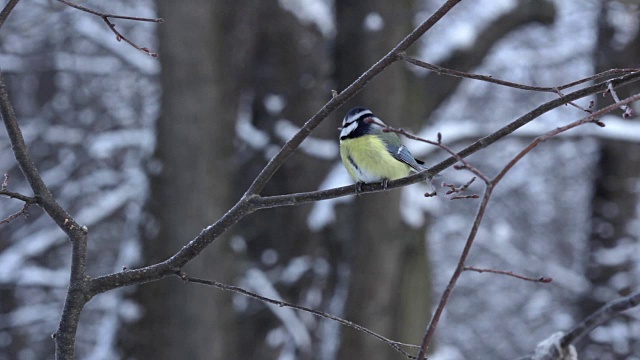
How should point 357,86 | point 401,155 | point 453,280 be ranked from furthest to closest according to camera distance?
point 401,155, point 357,86, point 453,280

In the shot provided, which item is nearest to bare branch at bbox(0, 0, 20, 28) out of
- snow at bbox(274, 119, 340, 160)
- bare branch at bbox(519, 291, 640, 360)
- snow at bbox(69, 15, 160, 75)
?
bare branch at bbox(519, 291, 640, 360)

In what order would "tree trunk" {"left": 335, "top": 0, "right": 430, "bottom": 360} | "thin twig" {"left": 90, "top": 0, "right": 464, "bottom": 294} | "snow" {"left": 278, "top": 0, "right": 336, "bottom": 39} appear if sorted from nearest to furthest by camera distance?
Result: "thin twig" {"left": 90, "top": 0, "right": 464, "bottom": 294}
"tree trunk" {"left": 335, "top": 0, "right": 430, "bottom": 360}
"snow" {"left": 278, "top": 0, "right": 336, "bottom": 39}

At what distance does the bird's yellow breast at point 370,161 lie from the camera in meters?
2.85

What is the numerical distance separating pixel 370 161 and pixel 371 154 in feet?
0.13

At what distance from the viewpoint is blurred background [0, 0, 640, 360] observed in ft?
17.6

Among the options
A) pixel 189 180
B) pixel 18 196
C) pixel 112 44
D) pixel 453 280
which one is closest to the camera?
pixel 453 280

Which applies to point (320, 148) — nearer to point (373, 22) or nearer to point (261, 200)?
point (373, 22)

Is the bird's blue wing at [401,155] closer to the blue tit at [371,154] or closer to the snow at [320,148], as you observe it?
the blue tit at [371,154]

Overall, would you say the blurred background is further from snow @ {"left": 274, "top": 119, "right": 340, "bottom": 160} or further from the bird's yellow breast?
the bird's yellow breast

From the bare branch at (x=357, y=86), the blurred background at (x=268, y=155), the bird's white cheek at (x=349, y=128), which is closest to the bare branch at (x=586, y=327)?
the bare branch at (x=357, y=86)

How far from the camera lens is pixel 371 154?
9.44ft

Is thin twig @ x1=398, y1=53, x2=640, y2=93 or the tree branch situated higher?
thin twig @ x1=398, y1=53, x2=640, y2=93

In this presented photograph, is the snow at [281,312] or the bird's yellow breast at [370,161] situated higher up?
the snow at [281,312]

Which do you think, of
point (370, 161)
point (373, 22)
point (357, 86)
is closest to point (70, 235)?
point (357, 86)
